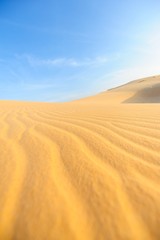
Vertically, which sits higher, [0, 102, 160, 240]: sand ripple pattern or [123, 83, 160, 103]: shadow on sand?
[0, 102, 160, 240]: sand ripple pattern

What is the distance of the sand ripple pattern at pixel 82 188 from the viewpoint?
0.91m

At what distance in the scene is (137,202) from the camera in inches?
39.8

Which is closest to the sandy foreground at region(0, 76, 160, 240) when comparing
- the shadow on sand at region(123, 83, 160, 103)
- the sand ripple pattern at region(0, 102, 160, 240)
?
the sand ripple pattern at region(0, 102, 160, 240)

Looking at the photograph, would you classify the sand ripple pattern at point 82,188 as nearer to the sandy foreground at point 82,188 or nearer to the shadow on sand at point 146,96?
the sandy foreground at point 82,188

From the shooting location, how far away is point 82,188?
1162 mm

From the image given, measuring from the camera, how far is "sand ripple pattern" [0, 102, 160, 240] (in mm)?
906

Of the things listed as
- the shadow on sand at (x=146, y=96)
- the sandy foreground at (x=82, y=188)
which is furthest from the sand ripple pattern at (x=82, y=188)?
the shadow on sand at (x=146, y=96)

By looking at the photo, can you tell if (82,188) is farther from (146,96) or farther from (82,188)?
(146,96)

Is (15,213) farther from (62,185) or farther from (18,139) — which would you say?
(18,139)

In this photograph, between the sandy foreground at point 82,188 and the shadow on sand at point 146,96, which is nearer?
the sandy foreground at point 82,188

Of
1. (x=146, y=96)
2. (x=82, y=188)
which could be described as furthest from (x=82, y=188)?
(x=146, y=96)

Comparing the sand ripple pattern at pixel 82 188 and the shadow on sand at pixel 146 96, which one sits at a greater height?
the sand ripple pattern at pixel 82 188

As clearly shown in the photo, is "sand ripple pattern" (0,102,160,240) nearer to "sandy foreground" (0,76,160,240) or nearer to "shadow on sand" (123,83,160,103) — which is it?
"sandy foreground" (0,76,160,240)

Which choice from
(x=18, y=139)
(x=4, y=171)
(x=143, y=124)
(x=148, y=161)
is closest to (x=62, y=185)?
(x=4, y=171)
